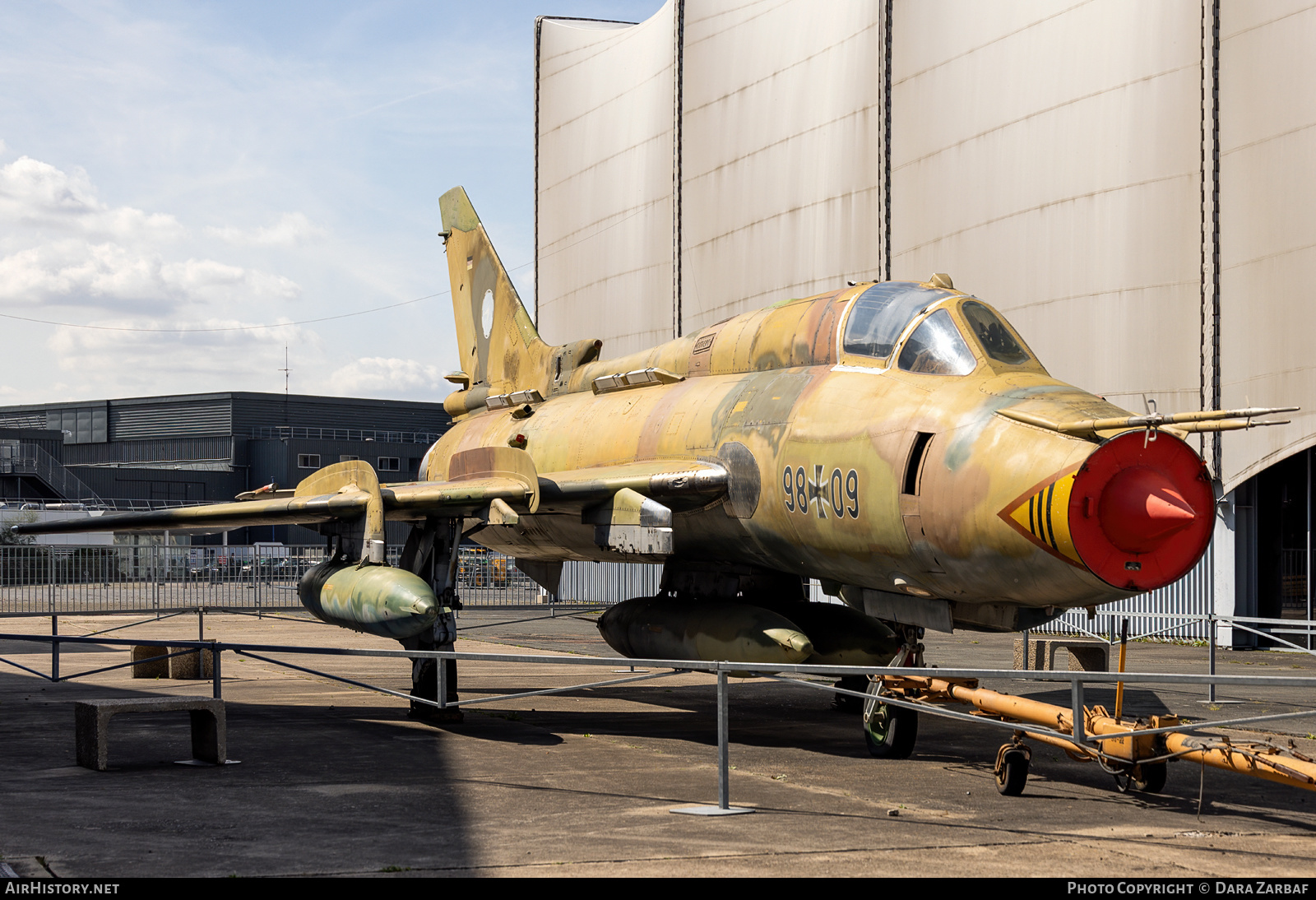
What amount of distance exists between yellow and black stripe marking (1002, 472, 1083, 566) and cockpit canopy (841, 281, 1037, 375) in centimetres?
175

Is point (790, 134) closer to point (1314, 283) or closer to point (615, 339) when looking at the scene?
point (615, 339)

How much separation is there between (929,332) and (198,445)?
75.0 meters

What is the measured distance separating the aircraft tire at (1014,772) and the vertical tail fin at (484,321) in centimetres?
929

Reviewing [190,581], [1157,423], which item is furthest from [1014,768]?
[190,581]

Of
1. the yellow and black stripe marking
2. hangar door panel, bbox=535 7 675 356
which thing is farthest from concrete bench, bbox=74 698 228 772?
hangar door panel, bbox=535 7 675 356

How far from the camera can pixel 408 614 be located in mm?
12172

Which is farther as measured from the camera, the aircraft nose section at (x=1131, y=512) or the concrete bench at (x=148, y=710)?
the concrete bench at (x=148, y=710)

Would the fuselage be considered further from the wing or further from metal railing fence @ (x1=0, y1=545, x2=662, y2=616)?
metal railing fence @ (x1=0, y1=545, x2=662, y2=616)

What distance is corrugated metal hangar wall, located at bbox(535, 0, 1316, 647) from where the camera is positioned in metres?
24.8

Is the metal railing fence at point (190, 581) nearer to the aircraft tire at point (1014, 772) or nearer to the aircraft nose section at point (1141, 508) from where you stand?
the aircraft tire at point (1014, 772)

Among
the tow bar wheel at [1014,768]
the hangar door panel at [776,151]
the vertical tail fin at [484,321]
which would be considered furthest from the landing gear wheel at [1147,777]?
the hangar door panel at [776,151]

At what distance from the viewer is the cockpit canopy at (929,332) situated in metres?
10.6

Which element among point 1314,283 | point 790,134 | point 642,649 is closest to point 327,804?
point 642,649

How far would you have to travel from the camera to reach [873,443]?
10398 millimetres
